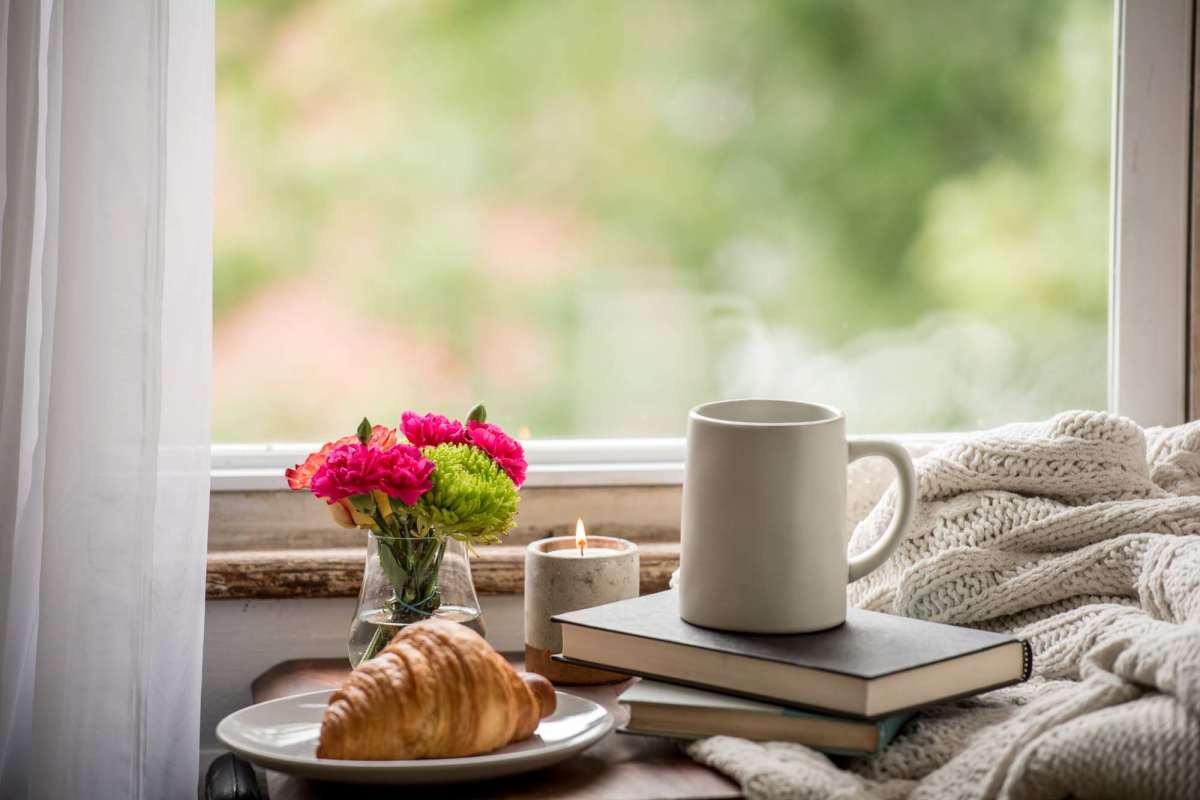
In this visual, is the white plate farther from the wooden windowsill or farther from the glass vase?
A: the wooden windowsill

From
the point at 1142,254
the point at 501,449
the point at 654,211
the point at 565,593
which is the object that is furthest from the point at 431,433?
the point at 1142,254

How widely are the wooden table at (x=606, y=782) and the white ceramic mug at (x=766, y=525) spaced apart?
0.10 m

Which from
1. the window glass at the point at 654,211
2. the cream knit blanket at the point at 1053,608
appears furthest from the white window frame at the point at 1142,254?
the cream knit blanket at the point at 1053,608

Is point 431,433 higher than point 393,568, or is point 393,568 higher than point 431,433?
point 431,433

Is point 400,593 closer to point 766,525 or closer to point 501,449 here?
point 501,449

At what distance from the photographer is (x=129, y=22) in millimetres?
A: 999

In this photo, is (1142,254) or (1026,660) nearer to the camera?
(1026,660)

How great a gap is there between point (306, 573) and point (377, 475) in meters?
0.37

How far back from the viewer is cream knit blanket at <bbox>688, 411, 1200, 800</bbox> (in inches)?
27.9

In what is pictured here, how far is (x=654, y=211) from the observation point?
54.2 inches

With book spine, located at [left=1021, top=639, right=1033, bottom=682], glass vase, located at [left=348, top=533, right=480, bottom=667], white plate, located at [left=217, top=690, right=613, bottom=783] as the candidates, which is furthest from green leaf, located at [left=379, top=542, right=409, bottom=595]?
book spine, located at [left=1021, top=639, right=1033, bottom=682]

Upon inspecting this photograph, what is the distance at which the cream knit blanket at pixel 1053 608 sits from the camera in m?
0.71

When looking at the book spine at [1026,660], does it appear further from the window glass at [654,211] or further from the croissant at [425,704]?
the window glass at [654,211]

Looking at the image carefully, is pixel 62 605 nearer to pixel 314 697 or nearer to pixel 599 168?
pixel 314 697
